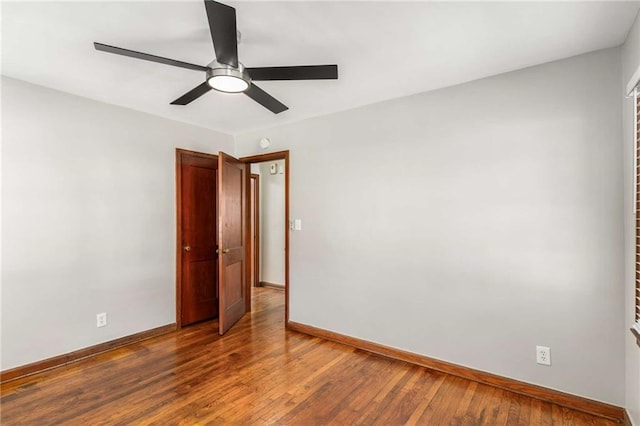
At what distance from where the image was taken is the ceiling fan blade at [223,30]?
1.34m

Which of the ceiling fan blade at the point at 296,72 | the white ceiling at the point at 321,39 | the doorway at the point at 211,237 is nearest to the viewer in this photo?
the white ceiling at the point at 321,39

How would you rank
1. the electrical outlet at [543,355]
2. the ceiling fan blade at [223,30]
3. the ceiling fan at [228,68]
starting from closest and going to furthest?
the ceiling fan blade at [223,30], the ceiling fan at [228,68], the electrical outlet at [543,355]

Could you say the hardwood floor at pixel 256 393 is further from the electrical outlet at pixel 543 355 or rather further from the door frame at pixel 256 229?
the door frame at pixel 256 229

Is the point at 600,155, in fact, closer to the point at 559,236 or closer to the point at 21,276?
the point at 559,236

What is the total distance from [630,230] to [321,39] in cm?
223

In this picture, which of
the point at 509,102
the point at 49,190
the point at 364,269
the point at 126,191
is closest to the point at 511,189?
the point at 509,102

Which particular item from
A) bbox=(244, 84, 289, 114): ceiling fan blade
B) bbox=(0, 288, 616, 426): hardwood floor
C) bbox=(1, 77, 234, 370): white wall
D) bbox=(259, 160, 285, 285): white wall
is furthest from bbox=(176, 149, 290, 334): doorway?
bbox=(259, 160, 285, 285): white wall

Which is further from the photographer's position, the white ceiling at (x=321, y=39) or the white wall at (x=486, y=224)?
the white wall at (x=486, y=224)

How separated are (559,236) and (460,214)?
67 cm

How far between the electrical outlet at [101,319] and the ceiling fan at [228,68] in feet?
7.55

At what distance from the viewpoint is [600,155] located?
2096mm

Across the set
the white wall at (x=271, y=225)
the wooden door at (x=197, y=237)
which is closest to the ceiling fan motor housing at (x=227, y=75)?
the wooden door at (x=197, y=237)

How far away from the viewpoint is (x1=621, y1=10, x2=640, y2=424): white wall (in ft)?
5.88

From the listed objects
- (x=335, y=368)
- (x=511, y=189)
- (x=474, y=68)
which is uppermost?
(x=474, y=68)
